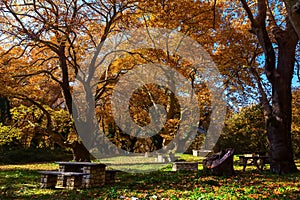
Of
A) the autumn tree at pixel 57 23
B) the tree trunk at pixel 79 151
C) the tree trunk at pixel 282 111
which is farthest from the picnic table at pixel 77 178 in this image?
the tree trunk at pixel 282 111

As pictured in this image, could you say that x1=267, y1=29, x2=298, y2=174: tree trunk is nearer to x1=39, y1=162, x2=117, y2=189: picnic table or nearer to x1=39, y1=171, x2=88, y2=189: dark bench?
x1=39, y1=162, x2=117, y2=189: picnic table

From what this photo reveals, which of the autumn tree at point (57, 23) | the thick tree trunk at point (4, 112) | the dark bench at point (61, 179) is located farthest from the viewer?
the thick tree trunk at point (4, 112)

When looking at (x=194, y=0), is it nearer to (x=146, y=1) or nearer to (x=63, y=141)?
(x=146, y=1)

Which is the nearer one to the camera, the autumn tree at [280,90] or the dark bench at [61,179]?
the dark bench at [61,179]

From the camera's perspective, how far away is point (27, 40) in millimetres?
11297

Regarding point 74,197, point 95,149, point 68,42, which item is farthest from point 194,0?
point 95,149

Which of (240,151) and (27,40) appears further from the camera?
(240,151)

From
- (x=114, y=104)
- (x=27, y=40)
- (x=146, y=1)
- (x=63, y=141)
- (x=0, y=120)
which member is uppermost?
(x=146, y=1)

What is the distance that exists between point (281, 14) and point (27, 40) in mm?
10746

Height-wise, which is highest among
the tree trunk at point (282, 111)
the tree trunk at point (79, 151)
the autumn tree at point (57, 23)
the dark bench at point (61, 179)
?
the autumn tree at point (57, 23)

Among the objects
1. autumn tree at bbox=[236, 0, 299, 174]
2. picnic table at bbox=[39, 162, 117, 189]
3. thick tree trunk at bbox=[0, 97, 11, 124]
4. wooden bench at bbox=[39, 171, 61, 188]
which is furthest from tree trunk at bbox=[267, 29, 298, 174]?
thick tree trunk at bbox=[0, 97, 11, 124]

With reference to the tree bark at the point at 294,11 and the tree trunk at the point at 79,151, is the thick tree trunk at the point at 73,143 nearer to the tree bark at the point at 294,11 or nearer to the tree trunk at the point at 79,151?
the tree trunk at the point at 79,151

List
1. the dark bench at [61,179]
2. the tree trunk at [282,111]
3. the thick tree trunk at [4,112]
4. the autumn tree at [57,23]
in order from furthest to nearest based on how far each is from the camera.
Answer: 1. the thick tree trunk at [4,112]
2. the autumn tree at [57,23]
3. the tree trunk at [282,111]
4. the dark bench at [61,179]

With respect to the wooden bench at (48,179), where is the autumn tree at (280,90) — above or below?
above
